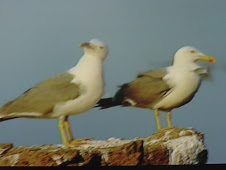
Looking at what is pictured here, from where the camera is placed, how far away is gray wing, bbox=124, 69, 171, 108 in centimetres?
212

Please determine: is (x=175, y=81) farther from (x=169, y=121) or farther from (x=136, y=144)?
(x=136, y=144)

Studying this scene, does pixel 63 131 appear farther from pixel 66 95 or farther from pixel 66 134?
pixel 66 95

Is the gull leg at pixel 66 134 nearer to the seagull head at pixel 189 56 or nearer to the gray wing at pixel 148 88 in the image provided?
the gray wing at pixel 148 88

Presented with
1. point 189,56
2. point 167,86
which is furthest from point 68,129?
point 189,56

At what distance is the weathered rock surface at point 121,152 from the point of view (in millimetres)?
1963

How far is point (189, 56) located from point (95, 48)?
42 cm

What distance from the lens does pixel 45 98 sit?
2.03 metres

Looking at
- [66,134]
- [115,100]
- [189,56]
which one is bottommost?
[66,134]

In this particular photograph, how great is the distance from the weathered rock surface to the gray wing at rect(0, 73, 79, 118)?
16 cm

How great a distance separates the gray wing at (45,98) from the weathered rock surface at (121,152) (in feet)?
0.52

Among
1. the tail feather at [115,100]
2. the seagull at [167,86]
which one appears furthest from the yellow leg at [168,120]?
the tail feather at [115,100]

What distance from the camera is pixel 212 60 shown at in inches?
82.8

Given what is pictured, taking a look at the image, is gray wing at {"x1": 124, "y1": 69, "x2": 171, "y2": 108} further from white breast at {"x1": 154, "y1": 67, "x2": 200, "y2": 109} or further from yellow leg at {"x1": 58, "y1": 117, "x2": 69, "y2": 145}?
yellow leg at {"x1": 58, "y1": 117, "x2": 69, "y2": 145}

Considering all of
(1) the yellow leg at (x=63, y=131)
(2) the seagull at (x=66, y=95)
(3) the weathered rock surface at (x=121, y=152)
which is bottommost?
(3) the weathered rock surface at (x=121, y=152)
